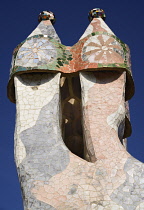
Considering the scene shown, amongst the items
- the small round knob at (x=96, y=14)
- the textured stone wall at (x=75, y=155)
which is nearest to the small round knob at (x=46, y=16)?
the small round knob at (x=96, y=14)

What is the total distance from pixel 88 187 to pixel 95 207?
369 millimetres

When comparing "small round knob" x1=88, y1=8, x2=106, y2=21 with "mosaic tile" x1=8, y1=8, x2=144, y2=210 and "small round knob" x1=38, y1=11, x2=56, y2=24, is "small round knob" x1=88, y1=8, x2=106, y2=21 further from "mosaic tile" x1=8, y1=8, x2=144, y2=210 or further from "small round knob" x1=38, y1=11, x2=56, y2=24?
"small round knob" x1=38, y1=11, x2=56, y2=24

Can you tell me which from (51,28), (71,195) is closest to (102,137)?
(71,195)

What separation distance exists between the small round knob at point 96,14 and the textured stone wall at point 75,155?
1.84m

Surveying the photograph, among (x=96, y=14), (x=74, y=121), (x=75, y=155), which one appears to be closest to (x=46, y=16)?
(x=96, y=14)

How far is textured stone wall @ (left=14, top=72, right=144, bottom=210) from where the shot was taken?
7.83m

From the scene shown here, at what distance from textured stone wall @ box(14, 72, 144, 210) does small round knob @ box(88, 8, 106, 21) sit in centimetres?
184

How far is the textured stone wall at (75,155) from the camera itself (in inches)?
308

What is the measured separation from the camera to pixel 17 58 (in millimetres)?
9664

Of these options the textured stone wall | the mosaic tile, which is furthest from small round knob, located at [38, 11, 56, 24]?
the textured stone wall

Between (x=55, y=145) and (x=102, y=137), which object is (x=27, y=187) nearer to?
(x=55, y=145)

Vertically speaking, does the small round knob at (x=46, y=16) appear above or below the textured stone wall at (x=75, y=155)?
above

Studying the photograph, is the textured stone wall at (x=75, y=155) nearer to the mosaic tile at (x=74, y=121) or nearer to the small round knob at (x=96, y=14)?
the mosaic tile at (x=74, y=121)

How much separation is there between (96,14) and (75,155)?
370 centimetres
